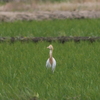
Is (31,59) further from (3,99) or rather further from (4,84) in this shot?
(3,99)

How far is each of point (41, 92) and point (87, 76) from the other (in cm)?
115

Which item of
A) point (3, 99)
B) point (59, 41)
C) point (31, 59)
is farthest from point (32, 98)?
point (59, 41)

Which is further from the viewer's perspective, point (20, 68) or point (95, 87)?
point (20, 68)

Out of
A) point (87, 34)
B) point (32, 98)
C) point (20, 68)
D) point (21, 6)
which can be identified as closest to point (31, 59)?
point (20, 68)

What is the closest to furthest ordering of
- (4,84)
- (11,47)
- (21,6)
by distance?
1. (4,84)
2. (11,47)
3. (21,6)

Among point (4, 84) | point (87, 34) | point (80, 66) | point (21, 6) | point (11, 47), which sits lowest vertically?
point (21, 6)

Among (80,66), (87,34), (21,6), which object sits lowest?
(21,6)

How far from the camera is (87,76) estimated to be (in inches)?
238

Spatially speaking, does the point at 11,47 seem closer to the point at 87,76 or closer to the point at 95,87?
the point at 87,76

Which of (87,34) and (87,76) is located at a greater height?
(87,76)

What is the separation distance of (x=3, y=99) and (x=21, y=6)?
14.3 metres

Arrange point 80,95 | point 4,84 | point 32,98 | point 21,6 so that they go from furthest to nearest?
point 21,6
point 4,84
point 80,95
point 32,98

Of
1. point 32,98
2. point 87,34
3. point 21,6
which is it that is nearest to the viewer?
point 32,98

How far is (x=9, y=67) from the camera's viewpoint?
6656 mm
